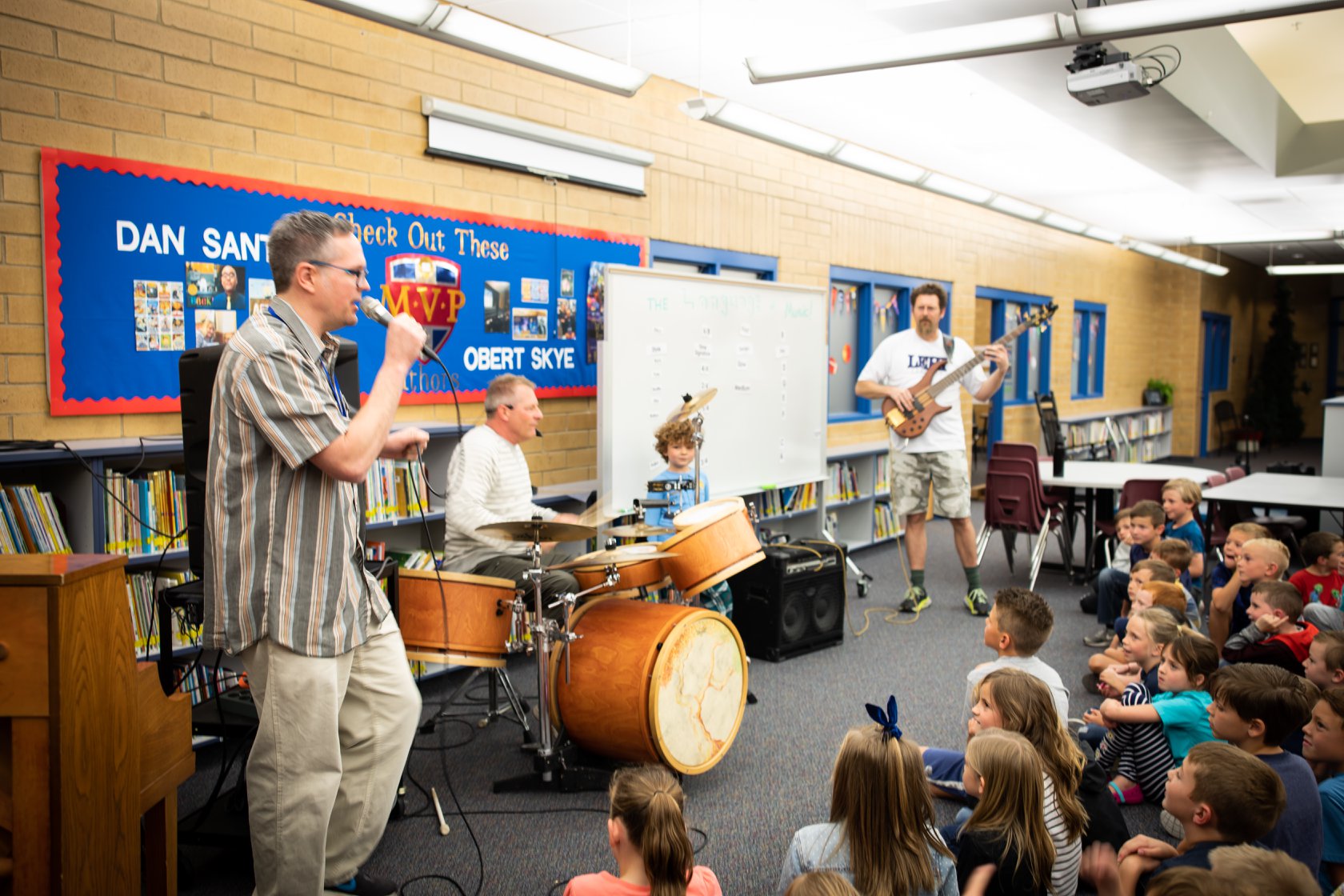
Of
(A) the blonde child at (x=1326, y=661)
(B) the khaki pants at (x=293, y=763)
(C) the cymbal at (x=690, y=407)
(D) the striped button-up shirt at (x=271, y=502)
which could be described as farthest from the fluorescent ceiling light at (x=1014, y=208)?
(B) the khaki pants at (x=293, y=763)

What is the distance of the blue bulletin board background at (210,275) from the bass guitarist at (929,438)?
2177 mm

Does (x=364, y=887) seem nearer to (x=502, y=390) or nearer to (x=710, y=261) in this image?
(x=502, y=390)

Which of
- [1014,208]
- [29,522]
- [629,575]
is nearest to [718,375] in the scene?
[629,575]

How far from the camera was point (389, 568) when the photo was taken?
3.19m

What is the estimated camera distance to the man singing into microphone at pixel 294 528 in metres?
2.24

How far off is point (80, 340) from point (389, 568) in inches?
62.3

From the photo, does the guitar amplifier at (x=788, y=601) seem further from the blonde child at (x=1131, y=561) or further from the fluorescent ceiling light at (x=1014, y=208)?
the fluorescent ceiling light at (x=1014, y=208)

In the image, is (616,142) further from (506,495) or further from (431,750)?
(431,750)

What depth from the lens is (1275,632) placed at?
3.64 m

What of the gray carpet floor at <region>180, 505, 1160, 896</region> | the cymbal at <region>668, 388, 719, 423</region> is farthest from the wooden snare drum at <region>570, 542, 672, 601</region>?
the cymbal at <region>668, 388, 719, 423</region>

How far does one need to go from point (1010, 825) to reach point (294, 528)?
5.68ft

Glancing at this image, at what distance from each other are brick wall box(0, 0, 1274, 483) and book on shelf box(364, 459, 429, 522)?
0.46 metres

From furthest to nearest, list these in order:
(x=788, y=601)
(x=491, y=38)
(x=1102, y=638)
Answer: (x=1102, y=638)
(x=788, y=601)
(x=491, y=38)

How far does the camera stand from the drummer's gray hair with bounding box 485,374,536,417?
13.7ft
